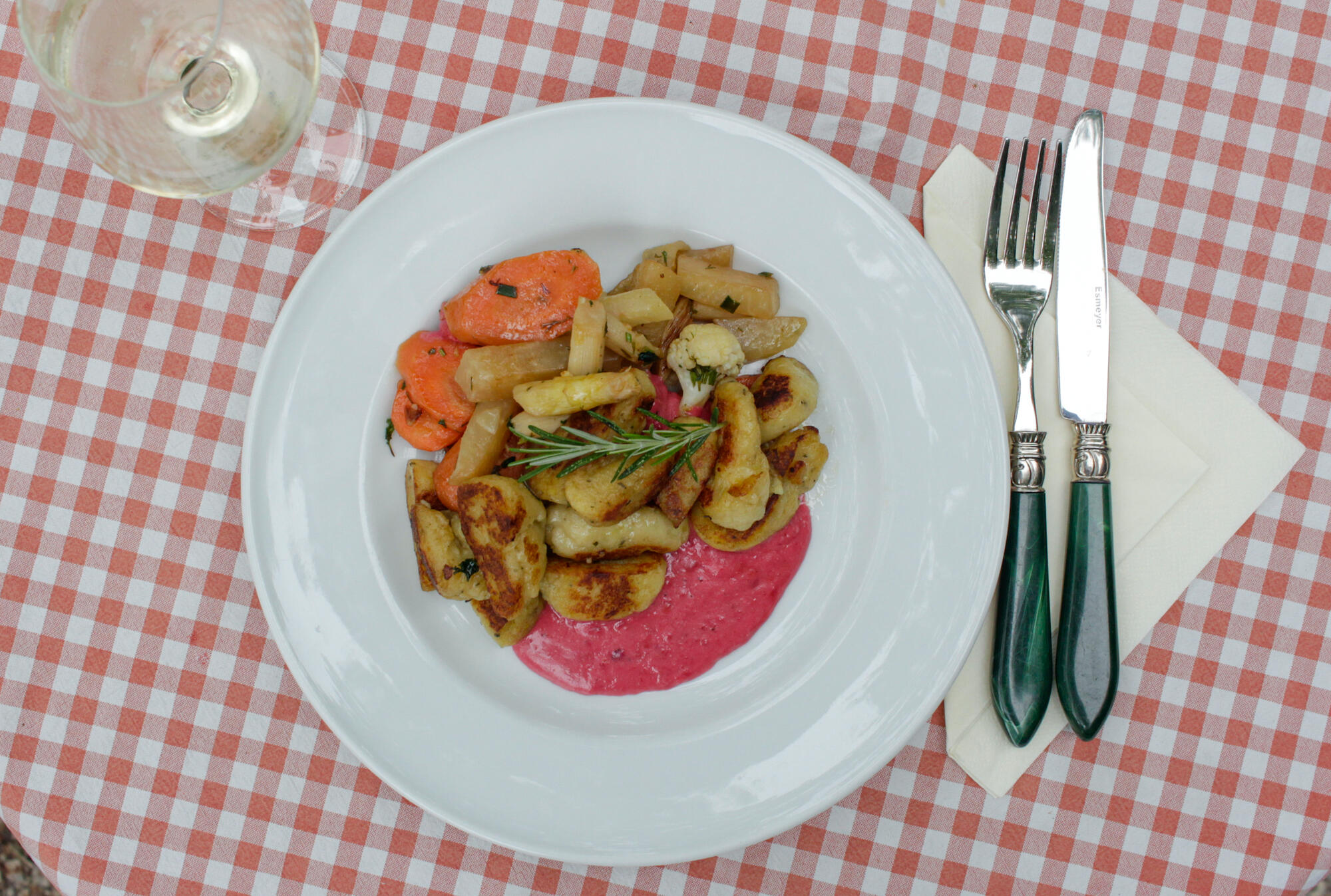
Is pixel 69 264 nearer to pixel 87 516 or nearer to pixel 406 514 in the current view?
pixel 87 516

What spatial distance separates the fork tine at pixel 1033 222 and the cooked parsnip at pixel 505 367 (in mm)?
880

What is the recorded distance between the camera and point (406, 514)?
1.60 meters

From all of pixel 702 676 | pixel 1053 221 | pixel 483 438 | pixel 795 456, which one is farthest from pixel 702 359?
pixel 1053 221

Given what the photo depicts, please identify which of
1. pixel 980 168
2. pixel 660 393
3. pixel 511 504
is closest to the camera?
pixel 511 504

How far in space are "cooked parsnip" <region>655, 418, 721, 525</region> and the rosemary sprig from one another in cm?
2

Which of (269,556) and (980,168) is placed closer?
(269,556)

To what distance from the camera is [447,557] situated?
1477mm

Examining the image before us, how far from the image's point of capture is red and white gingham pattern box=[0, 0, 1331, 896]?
1.64 metres

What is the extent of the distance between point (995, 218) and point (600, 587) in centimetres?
100

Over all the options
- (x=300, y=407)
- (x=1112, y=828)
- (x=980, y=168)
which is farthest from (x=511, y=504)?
(x=1112, y=828)

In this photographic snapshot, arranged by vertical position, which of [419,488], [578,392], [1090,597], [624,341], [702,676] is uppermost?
[624,341]

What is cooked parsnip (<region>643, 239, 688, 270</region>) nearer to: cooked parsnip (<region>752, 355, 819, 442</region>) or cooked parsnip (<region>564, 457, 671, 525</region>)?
cooked parsnip (<region>752, 355, 819, 442</region>)

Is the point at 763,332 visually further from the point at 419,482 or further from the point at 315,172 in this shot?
the point at 315,172

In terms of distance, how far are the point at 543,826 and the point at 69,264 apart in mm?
1418
